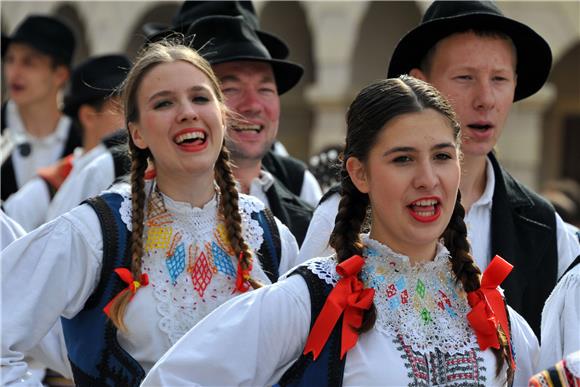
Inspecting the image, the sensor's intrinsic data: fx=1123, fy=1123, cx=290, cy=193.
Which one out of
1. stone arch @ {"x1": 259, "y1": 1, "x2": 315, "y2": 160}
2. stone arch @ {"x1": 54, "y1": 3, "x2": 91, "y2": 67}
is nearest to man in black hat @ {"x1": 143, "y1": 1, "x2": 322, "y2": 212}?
stone arch @ {"x1": 259, "y1": 1, "x2": 315, "y2": 160}

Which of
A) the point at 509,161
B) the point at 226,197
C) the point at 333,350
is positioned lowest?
the point at 509,161

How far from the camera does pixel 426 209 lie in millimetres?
2852

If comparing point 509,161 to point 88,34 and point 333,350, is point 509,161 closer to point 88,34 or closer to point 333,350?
point 88,34

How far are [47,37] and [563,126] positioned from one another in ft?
31.9

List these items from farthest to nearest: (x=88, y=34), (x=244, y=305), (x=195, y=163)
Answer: (x=88, y=34)
(x=195, y=163)
(x=244, y=305)

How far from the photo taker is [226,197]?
3557 mm

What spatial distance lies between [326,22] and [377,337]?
10.8 m

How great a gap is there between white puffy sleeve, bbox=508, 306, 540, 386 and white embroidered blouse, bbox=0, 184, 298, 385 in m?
0.79

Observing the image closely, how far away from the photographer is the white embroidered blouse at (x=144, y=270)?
317 centimetres

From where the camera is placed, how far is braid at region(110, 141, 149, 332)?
10.6 feet

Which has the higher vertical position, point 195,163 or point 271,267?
point 195,163

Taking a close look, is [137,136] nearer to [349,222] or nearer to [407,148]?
[349,222]

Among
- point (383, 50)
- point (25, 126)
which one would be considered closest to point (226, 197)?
point (25, 126)

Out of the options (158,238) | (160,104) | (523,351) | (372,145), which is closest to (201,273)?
(158,238)
